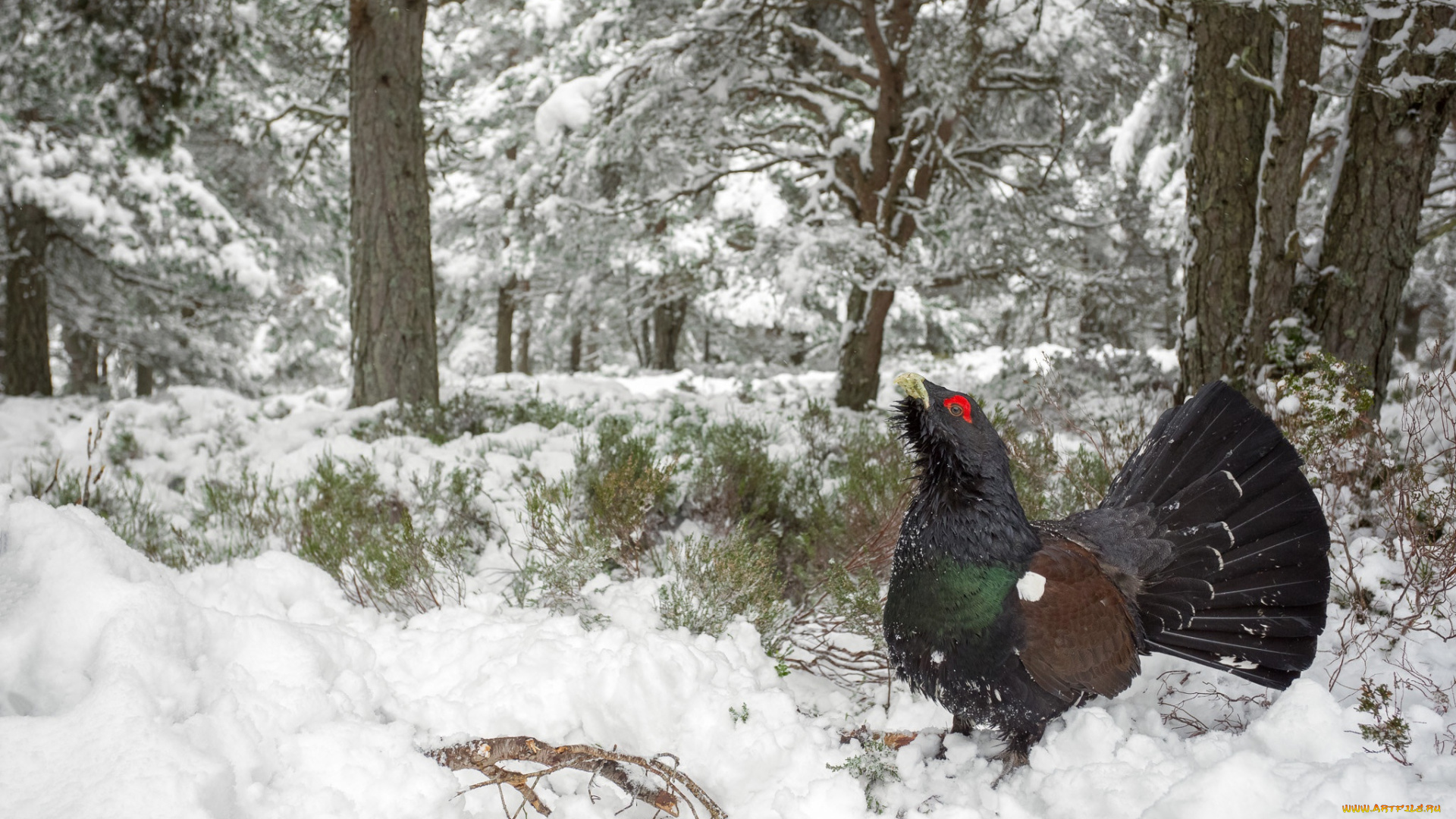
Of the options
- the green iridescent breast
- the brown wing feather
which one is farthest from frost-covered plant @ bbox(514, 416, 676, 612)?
the brown wing feather

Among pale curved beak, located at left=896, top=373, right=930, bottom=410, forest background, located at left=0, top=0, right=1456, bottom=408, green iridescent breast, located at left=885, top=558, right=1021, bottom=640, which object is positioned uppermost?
forest background, located at left=0, top=0, right=1456, bottom=408

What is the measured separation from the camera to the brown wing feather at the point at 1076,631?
2162 mm

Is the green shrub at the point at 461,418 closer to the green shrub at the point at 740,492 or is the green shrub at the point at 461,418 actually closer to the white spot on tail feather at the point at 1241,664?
the green shrub at the point at 740,492

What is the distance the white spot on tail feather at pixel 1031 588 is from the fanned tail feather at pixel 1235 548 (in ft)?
1.50

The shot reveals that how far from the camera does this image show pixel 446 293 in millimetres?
16609

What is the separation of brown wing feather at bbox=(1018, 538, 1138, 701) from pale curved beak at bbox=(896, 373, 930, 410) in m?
0.57

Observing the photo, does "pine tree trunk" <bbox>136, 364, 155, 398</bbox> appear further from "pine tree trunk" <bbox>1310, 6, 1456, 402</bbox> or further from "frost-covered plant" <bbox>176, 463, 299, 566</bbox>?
"pine tree trunk" <bbox>1310, 6, 1456, 402</bbox>

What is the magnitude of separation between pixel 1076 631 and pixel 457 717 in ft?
5.94

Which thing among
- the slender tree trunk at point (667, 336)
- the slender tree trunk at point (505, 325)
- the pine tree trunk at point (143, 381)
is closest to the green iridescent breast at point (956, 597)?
the slender tree trunk at point (667, 336)

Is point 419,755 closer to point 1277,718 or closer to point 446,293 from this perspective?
point 1277,718

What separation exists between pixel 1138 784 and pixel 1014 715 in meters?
0.34

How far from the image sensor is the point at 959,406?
2.28m

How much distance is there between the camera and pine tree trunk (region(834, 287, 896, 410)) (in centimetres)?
809

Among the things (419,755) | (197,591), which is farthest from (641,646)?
(197,591)
